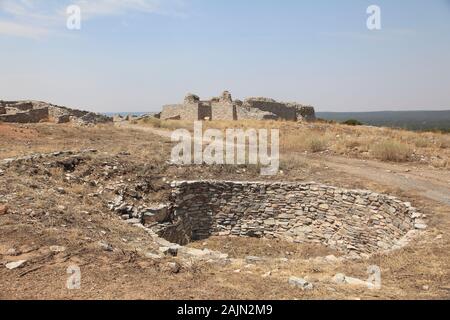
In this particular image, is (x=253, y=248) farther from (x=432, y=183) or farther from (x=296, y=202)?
(x=432, y=183)

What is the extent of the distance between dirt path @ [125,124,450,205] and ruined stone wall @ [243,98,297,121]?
14200mm

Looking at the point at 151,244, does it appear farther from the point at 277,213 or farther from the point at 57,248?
the point at 277,213

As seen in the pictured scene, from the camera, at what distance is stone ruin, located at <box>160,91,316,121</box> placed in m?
27.3

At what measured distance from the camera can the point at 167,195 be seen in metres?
11.3

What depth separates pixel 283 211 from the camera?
38.6 ft

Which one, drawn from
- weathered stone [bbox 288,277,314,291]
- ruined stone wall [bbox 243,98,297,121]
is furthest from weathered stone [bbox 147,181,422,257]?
ruined stone wall [bbox 243,98,297,121]

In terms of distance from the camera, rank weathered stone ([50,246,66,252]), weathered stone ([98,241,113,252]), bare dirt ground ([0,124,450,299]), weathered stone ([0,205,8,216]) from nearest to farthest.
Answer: bare dirt ground ([0,124,450,299]), weathered stone ([50,246,66,252]), weathered stone ([98,241,113,252]), weathered stone ([0,205,8,216])

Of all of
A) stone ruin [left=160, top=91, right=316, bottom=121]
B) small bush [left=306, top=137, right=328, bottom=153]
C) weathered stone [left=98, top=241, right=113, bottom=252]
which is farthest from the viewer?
stone ruin [left=160, top=91, right=316, bottom=121]

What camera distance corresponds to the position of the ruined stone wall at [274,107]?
93.7ft

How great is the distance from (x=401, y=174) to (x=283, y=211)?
374 centimetres

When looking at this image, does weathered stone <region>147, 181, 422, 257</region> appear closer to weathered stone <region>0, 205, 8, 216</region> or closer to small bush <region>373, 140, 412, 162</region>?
weathered stone <region>0, 205, 8, 216</region>

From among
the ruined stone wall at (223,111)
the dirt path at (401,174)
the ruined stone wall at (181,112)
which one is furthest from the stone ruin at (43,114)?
the dirt path at (401,174)

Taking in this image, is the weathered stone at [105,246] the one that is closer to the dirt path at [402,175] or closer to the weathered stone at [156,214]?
the weathered stone at [156,214]
